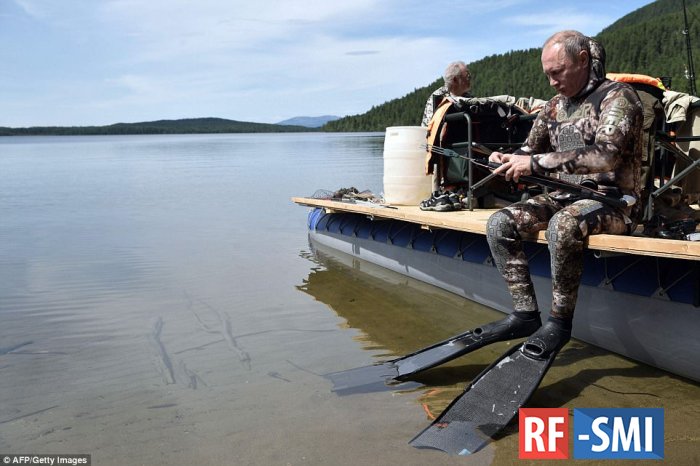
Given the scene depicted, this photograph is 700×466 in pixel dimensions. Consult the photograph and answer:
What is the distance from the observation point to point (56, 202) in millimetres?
19844

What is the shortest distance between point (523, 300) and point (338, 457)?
1852 mm

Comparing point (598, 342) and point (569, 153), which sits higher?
point (569, 153)

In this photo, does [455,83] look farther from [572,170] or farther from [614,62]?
[614,62]

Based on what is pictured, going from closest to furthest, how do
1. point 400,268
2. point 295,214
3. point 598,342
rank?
point 598,342
point 400,268
point 295,214

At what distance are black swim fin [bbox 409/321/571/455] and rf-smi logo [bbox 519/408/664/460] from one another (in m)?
0.14

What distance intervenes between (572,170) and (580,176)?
0.37 metres

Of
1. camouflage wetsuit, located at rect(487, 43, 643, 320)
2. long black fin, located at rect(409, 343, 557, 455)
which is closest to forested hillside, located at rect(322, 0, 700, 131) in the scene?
camouflage wetsuit, located at rect(487, 43, 643, 320)

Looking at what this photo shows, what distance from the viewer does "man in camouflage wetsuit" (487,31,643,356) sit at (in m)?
4.42

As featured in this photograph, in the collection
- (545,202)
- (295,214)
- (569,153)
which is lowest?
(295,214)

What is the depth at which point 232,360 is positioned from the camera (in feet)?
18.9

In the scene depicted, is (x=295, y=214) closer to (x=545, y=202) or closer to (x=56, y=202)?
(x=56, y=202)

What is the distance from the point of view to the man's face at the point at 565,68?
4562 millimetres

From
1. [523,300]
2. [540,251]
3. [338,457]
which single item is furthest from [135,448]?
[540,251]

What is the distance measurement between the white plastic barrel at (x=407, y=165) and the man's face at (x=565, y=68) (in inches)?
141
